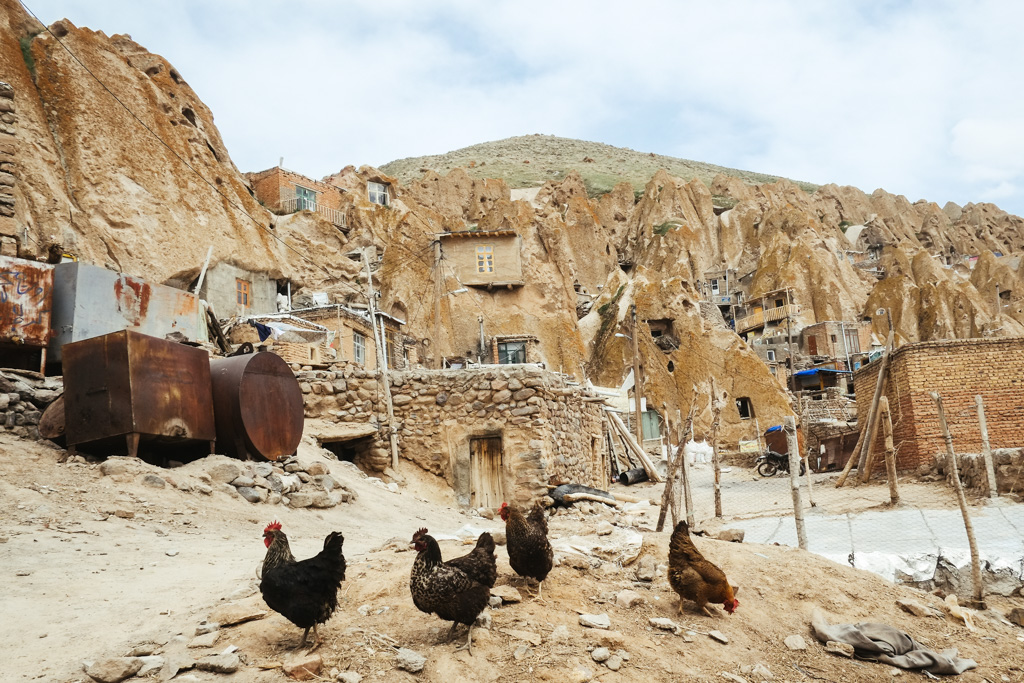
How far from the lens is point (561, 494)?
1270 cm

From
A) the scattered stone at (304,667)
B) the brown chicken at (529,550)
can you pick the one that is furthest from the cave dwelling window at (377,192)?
the scattered stone at (304,667)

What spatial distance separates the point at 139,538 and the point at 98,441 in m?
2.41

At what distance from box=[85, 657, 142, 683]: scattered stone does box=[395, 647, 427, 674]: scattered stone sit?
5.31 feet

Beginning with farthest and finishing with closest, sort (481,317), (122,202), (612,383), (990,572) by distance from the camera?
(612,383) → (481,317) → (122,202) → (990,572)

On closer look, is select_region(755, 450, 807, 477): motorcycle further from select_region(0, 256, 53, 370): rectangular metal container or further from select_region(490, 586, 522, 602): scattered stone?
select_region(0, 256, 53, 370): rectangular metal container

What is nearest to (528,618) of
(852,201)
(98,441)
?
(98,441)

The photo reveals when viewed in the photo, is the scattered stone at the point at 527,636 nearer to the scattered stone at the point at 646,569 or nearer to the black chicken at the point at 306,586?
the black chicken at the point at 306,586

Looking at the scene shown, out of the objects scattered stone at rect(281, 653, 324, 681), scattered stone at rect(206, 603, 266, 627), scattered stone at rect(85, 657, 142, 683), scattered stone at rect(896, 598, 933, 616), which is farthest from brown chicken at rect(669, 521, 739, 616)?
scattered stone at rect(85, 657, 142, 683)

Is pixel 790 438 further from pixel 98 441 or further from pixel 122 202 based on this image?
pixel 122 202

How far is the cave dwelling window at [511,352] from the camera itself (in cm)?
3388

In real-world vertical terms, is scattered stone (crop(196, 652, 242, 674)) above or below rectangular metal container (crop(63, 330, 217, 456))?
below

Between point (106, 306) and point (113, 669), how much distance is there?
10607 mm

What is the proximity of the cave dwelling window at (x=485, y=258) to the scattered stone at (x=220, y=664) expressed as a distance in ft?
107

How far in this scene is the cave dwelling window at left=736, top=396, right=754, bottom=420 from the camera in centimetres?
3803
